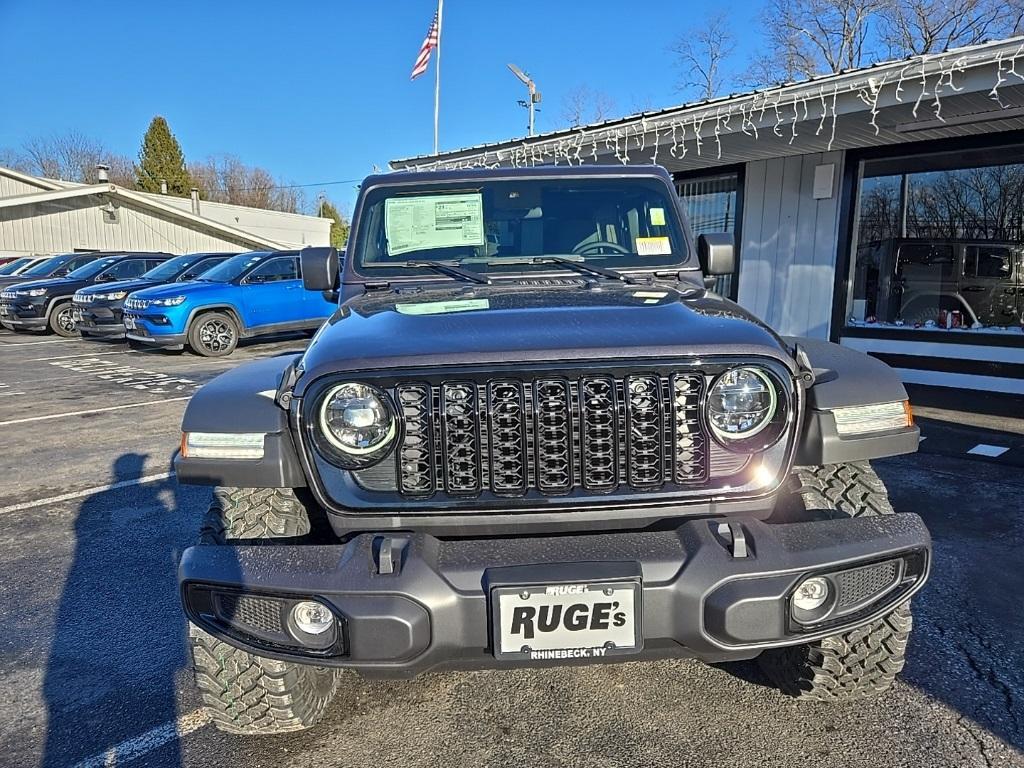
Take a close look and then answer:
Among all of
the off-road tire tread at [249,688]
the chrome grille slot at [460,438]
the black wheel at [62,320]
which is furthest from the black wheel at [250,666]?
the black wheel at [62,320]

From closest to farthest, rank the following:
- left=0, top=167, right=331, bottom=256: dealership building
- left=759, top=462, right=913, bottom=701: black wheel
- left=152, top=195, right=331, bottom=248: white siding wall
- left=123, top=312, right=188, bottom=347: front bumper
Result: left=759, top=462, right=913, bottom=701: black wheel
left=123, top=312, right=188, bottom=347: front bumper
left=0, top=167, right=331, bottom=256: dealership building
left=152, top=195, right=331, bottom=248: white siding wall

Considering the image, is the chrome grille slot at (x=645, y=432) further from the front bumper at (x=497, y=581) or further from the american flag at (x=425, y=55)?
the american flag at (x=425, y=55)

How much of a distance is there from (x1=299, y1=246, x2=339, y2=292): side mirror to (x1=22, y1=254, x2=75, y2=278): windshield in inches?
651

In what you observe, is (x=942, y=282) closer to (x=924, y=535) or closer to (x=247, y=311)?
(x=924, y=535)

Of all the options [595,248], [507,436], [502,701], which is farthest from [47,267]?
[507,436]

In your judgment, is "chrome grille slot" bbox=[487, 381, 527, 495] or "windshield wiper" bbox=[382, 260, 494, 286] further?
"windshield wiper" bbox=[382, 260, 494, 286]

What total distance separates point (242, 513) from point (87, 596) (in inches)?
72.7

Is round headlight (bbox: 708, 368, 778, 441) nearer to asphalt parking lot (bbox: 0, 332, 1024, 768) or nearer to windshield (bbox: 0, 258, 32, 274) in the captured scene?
asphalt parking lot (bbox: 0, 332, 1024, 768)

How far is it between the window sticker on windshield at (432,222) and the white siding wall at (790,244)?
6468mm

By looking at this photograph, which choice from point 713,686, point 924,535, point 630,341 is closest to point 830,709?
point 713,686

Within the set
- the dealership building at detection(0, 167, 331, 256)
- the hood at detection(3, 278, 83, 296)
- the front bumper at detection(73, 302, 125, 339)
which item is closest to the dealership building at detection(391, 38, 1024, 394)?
the front bumper at detection(73, 302, 125, 339)

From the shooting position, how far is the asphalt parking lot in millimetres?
2281

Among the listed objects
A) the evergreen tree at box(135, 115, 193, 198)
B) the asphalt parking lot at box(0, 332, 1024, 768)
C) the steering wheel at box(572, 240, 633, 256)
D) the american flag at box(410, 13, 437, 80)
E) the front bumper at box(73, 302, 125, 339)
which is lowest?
the asphalt parking lot at box(0, 332, 1024, 768)

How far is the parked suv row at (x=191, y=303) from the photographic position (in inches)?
454
